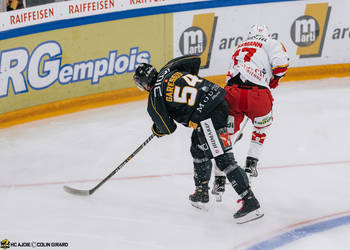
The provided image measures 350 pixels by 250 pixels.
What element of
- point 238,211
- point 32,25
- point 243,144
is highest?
point 32,25

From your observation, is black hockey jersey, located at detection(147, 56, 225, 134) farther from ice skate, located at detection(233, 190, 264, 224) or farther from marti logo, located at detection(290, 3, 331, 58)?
marti logo, located at detection(290, 3, 331, 58)

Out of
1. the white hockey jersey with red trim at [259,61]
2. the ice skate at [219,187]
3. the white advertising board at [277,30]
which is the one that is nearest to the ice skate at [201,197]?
the ice skate at [219,187]

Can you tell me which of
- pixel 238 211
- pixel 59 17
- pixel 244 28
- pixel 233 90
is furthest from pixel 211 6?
pixel 238 211

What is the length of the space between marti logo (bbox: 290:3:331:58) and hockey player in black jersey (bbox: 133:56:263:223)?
144 inches

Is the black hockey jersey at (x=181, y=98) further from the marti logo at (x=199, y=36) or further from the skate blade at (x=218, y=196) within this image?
the marti logo at (x=199, y=36)

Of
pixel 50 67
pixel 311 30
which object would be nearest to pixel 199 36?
pixel 311 30

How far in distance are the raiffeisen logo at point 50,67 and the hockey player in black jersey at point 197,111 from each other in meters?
2.46

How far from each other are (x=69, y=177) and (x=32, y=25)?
193 centimetres

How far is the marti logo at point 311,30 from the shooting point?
6953 millimetres

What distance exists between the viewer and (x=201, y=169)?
3.82m

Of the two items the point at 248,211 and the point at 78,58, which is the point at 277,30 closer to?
the point at 78,58

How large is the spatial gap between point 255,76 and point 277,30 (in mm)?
3285

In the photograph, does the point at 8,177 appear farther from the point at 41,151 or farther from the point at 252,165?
the point at 252,165

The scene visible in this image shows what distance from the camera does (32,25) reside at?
568 cm
